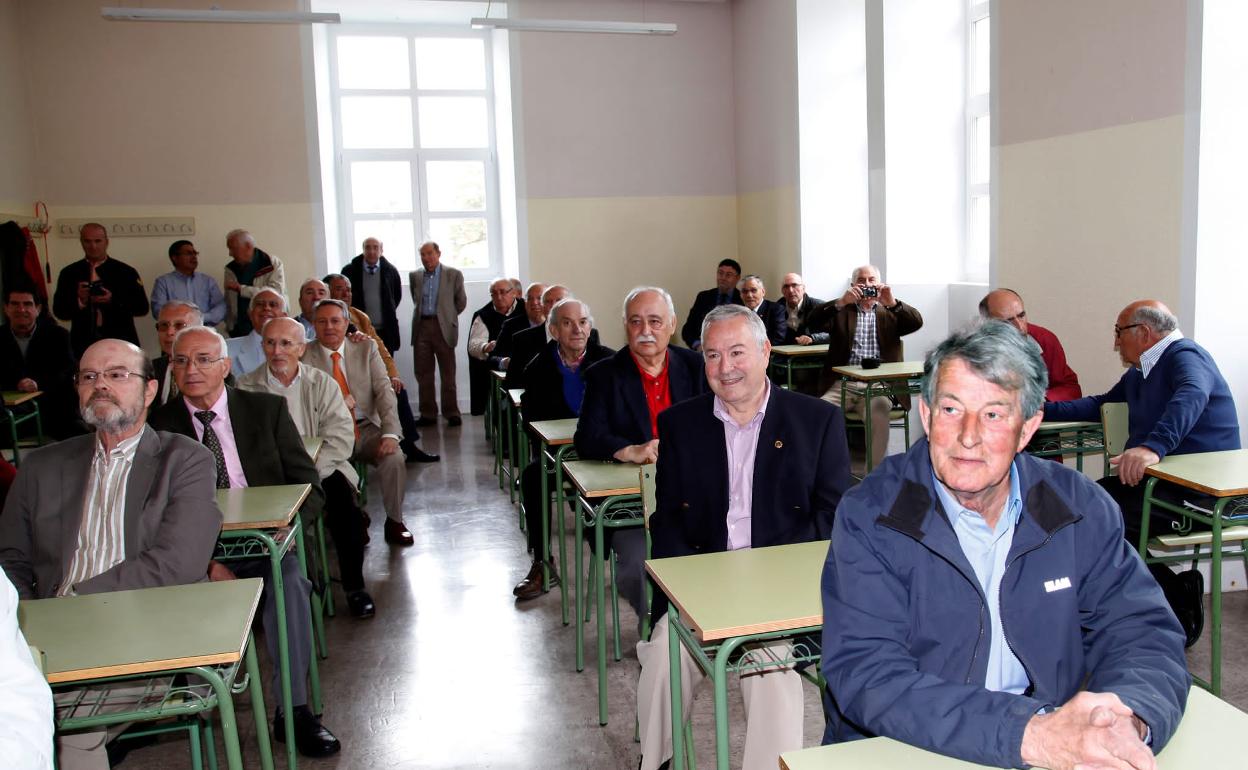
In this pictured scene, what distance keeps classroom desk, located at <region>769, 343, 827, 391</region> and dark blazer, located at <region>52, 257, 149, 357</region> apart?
4761 millimetres

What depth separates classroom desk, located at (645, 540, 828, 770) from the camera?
1.85 m

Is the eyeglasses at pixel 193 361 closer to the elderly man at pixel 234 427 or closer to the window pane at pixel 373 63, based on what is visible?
the elderly man at pixel 234 427

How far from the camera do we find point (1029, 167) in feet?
17.1

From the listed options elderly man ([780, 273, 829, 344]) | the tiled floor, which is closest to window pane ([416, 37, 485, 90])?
elderly man ([780, 273, 829, 344])

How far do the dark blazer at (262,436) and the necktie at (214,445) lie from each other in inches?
1.5

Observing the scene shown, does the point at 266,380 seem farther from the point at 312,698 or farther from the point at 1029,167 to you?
the point at 1029,167

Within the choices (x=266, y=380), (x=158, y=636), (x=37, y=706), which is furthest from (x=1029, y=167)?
(x=37, y=706)

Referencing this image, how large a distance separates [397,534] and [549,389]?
3.86ft

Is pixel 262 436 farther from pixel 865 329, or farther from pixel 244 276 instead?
pixel 244 276

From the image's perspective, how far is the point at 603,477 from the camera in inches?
125

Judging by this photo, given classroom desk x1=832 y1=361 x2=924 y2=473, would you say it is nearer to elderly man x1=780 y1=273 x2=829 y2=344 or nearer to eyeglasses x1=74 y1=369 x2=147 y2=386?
elderly man x1=780 y1=273 x2=829 y2=344

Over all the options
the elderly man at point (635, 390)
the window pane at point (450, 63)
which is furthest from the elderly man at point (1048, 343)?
the window pane at point (450, 63)

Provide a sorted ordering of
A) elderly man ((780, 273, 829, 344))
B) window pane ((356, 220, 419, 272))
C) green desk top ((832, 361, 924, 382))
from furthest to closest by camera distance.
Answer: window pane ((356, 220, 419, 272)) → elderly man ((780, 273, 829, 344)) → green desk top ((832, 361, 924, 382))

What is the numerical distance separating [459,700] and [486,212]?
7.44 m
